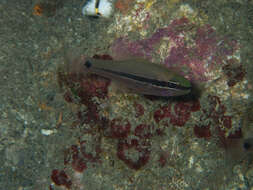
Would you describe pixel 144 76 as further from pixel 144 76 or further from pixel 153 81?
pixel 153 81

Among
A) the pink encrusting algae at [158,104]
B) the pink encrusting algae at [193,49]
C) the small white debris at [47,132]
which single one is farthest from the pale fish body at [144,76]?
the small white debris at [47,132]

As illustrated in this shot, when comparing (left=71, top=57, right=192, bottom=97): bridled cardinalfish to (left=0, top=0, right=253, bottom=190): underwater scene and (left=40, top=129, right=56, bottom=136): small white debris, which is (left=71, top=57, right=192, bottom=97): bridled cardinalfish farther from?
(left=40, top=129, right=56, bottom=136): small white debris

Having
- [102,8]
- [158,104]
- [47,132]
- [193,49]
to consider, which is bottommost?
[47,132]

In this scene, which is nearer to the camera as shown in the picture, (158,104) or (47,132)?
(158,104)

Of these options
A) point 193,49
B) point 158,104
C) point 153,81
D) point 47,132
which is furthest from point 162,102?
point 47,132

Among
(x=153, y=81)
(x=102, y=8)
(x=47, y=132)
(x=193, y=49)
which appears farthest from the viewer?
(x=102, y=8)

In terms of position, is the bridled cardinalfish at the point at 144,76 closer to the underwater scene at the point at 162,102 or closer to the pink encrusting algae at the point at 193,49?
the underwater scene at the point at 162,102

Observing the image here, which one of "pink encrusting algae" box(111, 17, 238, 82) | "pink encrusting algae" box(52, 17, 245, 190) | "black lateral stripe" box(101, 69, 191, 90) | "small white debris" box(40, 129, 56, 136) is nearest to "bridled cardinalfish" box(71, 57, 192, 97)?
"black lateral stripe" box(101, 69, 191, 90)

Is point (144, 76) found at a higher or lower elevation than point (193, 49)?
lower
